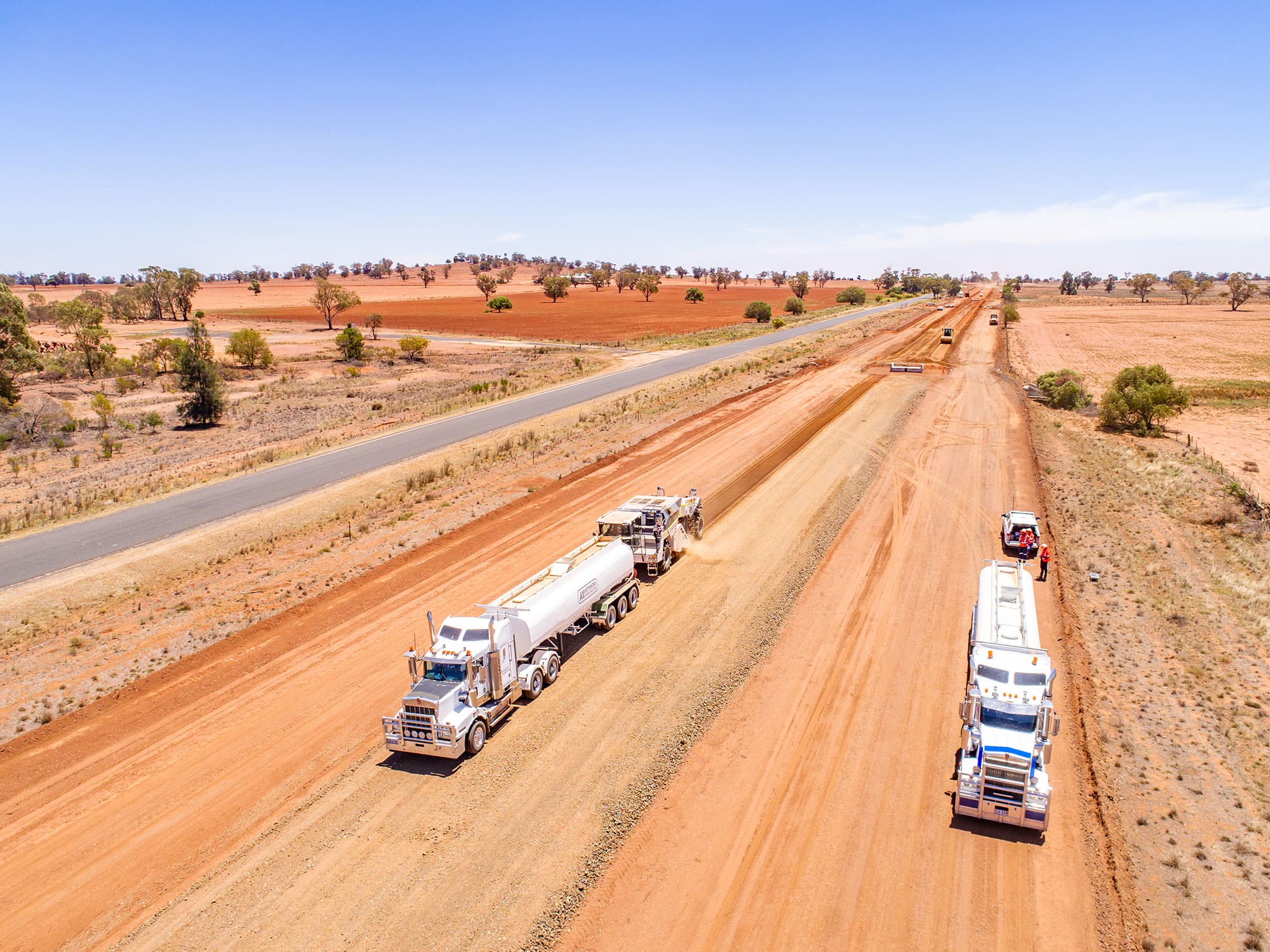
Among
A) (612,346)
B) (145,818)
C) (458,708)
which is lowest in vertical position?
(145,818)

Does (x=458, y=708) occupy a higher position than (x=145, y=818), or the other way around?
(x=458, y=708)

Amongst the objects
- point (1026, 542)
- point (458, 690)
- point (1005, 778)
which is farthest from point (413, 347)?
point (1005, 778)

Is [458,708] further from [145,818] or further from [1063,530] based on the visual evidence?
[1063,530]

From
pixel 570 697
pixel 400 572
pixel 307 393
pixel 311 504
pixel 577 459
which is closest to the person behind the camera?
pixel 570 697

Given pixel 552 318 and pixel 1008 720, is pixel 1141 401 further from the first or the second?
pixel 552 318

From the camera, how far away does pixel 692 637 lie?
73.5 feet

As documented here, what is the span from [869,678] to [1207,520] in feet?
72.0

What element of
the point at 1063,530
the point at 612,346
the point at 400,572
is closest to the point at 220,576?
the point at 400,572

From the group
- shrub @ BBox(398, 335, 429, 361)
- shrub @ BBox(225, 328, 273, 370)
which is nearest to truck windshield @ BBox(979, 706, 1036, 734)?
shrub @ BBox(398, 335, 429, 361)

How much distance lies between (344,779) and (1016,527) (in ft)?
83.7

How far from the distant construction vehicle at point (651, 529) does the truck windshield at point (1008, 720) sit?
12629 millimetres

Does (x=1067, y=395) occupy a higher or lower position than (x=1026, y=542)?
higher

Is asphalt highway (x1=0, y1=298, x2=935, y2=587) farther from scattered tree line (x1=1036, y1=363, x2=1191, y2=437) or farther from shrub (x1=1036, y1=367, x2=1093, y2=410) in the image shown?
scattered tree line (x1=1036, y1=363, x2=1191, y2=437)

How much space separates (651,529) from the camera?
1040 inches
